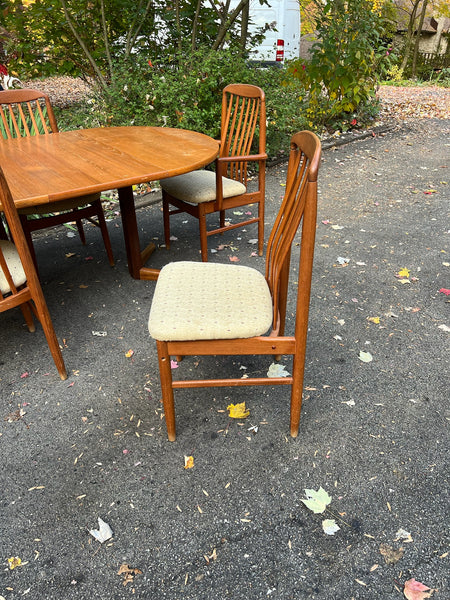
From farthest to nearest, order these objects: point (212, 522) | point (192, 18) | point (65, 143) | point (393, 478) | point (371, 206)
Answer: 1. point (192, 18)
2. point (371, 206)
3. point (65, 143)
4. point (393, 478)
5. point (212, 522)

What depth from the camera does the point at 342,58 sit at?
5648 millimetres

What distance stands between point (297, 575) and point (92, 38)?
6317 mm

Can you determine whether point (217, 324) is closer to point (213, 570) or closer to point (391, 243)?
point (213, 570)

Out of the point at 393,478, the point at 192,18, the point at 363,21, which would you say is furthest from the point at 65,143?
the point at 363,21

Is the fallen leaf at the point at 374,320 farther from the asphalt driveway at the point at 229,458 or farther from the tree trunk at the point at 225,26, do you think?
the tree trunk at the point at 225,26

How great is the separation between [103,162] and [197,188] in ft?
2.38

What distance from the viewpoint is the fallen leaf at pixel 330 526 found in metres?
1.48

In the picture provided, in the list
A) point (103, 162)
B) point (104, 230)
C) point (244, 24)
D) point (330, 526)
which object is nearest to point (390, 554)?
point (330, 526)

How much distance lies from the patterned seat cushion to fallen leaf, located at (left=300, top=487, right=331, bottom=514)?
1.91 m

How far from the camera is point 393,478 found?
5.45ft

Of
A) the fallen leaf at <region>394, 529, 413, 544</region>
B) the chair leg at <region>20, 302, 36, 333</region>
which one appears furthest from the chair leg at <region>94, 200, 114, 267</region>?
the fallen leaf at <region>394, 529, 413, 544</region>

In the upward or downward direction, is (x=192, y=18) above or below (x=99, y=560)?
above

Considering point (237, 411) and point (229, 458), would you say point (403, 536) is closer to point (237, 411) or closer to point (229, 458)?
point (229, 458)

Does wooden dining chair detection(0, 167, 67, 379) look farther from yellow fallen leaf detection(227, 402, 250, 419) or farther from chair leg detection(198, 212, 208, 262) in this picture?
chair leg detection(198, 212, 208, 262)
